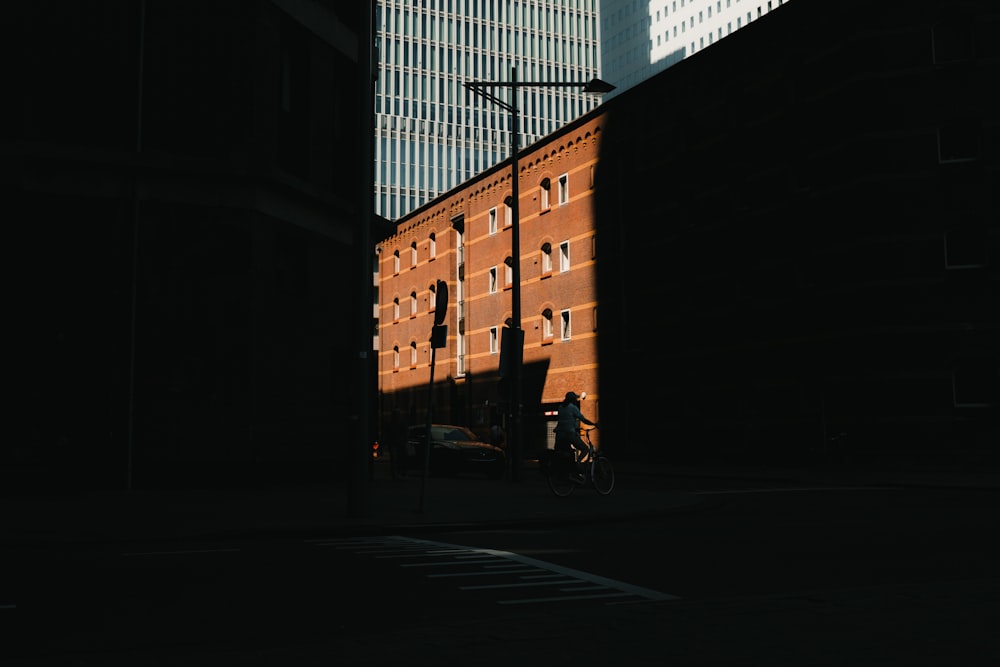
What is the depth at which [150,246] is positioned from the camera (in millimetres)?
19125

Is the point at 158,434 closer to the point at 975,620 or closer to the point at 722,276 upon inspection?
the point at 975,620

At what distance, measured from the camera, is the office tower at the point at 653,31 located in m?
115

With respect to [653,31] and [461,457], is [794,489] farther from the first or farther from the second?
[653,31]

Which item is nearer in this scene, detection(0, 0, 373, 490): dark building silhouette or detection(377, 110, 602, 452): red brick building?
detection(0, 0, 373, 490): dark building silhouette

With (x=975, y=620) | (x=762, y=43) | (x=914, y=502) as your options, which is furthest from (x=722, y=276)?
(x=975, y=620)

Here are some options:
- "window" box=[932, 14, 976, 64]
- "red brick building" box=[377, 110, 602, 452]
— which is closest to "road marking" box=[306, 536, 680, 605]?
"window" box=[932, 14, 976, 64]

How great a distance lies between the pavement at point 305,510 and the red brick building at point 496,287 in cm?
1849

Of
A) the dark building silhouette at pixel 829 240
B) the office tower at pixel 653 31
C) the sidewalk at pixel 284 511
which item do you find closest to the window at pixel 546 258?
the dark building silhouette at pixel 829 240

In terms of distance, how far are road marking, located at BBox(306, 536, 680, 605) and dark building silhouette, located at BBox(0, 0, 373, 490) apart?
27.5 ft

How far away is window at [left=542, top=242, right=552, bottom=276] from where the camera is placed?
46750mm

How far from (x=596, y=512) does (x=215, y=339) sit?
8.40 metres

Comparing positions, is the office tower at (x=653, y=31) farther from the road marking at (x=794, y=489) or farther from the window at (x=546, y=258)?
the road marking at (x=794, y=489)

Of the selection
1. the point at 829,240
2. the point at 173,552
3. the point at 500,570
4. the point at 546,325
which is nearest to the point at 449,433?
the point at 829,240

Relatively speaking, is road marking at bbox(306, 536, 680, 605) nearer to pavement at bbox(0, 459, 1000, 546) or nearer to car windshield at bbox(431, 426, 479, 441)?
pavement at bbox(0, 459, 1000, 546)
